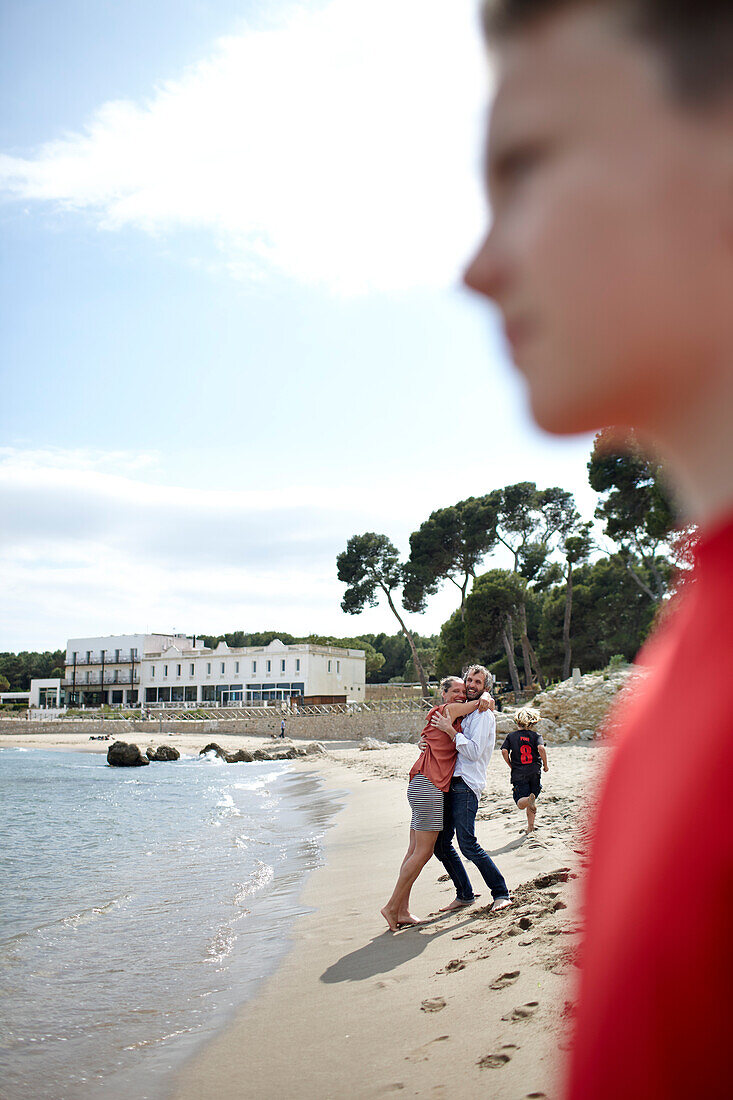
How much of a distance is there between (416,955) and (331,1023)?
1.03 meters

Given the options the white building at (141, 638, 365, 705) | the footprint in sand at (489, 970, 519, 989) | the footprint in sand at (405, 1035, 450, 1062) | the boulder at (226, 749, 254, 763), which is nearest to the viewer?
the footprint in sand at (405, 1035, 450, 1062)

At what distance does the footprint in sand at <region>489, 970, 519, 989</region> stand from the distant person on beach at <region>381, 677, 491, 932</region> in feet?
5.71

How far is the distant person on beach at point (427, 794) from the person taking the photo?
19.4ft

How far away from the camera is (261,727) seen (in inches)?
2087

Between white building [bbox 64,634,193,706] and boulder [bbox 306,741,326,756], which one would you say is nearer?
boulder [bbox 306,741,326,756]

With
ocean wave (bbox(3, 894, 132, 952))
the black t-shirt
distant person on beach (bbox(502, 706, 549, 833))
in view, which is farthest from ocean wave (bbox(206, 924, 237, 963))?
the black t-shirt

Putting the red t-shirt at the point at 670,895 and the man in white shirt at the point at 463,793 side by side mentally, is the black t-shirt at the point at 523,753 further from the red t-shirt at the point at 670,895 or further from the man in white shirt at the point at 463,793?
the red t-shirt at the point at 670,895

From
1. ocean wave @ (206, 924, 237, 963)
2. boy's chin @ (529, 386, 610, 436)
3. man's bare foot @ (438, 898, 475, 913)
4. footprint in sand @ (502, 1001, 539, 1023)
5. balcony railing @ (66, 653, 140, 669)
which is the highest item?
boy's chin @ (529, 386, 610, 436)

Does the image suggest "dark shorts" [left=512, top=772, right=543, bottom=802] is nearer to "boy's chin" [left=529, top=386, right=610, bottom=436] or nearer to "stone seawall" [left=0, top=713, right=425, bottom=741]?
"boy's chin" [left=529, top=386, right=610, bottom=436]

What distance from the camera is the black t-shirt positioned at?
849 centimetres

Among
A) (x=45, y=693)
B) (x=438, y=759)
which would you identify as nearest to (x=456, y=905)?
(x=438, y=759)

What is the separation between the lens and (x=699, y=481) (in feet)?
1.91

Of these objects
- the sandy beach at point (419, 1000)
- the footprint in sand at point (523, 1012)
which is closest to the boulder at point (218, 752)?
the sandy beach at point (419, 1000)

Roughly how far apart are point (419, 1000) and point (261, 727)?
5044 cm
